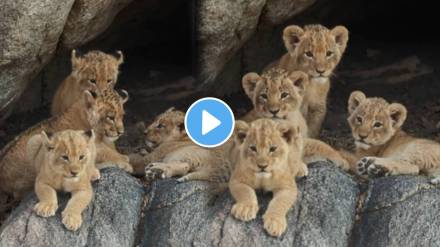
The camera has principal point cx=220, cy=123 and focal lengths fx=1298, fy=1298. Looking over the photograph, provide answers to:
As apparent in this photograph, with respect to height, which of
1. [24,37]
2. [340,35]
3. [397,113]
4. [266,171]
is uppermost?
[24,37]

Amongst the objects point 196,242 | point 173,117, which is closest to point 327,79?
point 173,117

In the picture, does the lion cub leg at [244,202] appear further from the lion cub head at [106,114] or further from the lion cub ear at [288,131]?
the lion cub head at [106,114]

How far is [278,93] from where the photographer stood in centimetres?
1077

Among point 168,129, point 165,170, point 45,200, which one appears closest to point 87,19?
point 168,129

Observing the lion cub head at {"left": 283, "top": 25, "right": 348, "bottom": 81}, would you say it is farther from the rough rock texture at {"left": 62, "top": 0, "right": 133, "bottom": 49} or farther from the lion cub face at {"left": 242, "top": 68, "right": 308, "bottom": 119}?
the rough rock texture at {"left": 62, "top": 0, "right": 133, "bottom": 49}

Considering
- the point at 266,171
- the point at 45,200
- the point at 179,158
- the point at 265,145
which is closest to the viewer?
the point at 265,145

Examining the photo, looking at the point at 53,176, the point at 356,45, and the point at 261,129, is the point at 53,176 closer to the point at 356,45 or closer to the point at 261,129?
the point at 261,129

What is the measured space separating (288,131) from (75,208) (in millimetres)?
1732

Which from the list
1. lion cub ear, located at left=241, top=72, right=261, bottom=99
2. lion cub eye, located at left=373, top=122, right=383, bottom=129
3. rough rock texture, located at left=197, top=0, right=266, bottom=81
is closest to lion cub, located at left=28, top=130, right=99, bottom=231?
lion cub ear, located at left=241, top=72, right=261, bottom=99

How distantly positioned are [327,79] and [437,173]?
60.8 inches

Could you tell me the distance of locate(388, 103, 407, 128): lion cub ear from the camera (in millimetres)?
10773

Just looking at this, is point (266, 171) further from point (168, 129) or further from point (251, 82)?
point (168, 129)

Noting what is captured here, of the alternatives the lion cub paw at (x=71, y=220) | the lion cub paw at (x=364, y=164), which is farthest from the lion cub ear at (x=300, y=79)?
the lion cub paw at (x=71, y=220)

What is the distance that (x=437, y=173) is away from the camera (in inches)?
415
